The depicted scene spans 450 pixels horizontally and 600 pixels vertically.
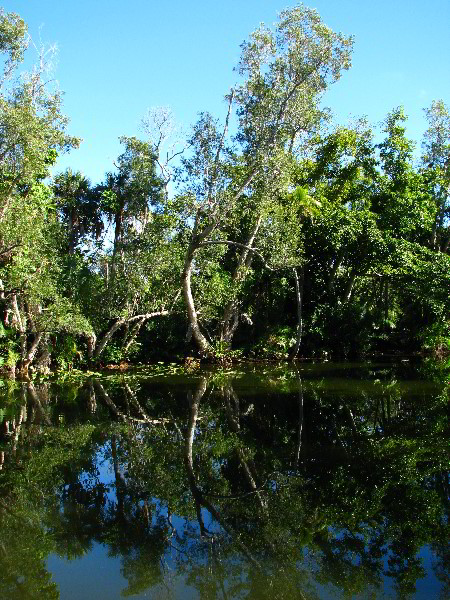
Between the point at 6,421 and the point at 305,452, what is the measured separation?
5.43 meters

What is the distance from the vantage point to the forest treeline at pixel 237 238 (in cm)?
1603

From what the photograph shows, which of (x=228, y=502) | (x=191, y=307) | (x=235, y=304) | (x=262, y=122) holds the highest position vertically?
(x=262, y=122)

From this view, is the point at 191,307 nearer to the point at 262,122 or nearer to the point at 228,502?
the point at 262,122

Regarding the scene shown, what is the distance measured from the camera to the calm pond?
3.66 metres

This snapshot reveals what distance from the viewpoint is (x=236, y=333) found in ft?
73.3

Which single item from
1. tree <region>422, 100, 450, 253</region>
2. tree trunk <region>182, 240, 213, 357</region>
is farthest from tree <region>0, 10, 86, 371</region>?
tree <region>422, 100, 450, 253</region>

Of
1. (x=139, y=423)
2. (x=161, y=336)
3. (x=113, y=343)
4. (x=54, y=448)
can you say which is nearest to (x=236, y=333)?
(x=161, y=336)

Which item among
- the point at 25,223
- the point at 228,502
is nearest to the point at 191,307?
the point at 25,223

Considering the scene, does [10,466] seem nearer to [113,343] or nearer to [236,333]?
[113,343]

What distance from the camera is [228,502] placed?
504 cm

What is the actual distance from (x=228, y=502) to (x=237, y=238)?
17089 mm

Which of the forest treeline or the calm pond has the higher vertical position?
the forest treeline

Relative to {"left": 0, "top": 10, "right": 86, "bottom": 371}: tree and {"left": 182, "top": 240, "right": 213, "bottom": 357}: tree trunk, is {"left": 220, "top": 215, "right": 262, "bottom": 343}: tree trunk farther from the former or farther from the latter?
{"left": 0, "top": 10, "right": 86, "bottom": 371}: tree

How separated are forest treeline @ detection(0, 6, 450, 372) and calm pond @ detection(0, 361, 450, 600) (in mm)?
7863
